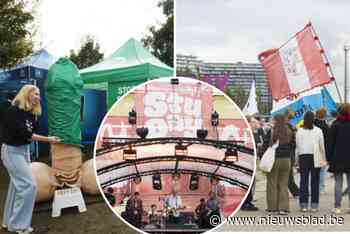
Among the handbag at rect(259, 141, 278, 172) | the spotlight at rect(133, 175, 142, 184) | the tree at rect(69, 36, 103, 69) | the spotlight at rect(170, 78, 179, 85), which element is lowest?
the spotlight at rect(133, 175, 142, 184)

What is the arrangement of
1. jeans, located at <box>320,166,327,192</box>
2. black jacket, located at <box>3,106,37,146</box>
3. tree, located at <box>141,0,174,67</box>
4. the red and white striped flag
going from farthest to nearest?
1. tree, located at <box>141,0,174,67</box>
2. jeans, located at <box>320,166,327,192</box>
3. the red and white striped flag
4. black jacket, located at <box>3,106,37,146</box>

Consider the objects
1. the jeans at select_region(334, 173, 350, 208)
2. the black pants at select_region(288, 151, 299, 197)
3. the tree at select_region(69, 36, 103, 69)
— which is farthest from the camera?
the tree at select_region(69, 36, 103, 69)

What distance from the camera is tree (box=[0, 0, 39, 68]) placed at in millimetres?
4957

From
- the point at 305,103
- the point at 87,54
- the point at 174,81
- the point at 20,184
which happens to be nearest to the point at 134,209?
the point at 20,184

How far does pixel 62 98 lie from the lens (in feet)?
13.7

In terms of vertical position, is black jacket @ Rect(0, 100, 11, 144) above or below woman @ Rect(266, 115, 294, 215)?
above

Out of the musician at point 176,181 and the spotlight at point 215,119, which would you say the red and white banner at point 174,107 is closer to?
the spotlight at point 215,119

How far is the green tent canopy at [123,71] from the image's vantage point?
4.53 metres

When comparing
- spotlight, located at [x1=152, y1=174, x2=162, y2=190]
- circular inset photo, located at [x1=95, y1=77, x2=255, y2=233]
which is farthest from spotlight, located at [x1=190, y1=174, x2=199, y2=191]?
spotlight, located at [x1=152, y1=174, x2=162, y2=190]

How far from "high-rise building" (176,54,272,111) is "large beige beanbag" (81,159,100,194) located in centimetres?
112

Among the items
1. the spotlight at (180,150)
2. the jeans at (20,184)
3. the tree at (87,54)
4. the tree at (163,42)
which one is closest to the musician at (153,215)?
the spotlight at (180,150)

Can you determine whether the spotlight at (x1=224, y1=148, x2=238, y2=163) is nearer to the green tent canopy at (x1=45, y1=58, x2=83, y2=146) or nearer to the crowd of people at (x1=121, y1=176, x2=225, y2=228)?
the crowd of people at (x1=121, y1=176, x2=225, y2=228)

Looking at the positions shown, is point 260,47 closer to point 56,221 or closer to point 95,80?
point 95,80

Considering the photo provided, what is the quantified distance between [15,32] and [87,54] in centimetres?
105
